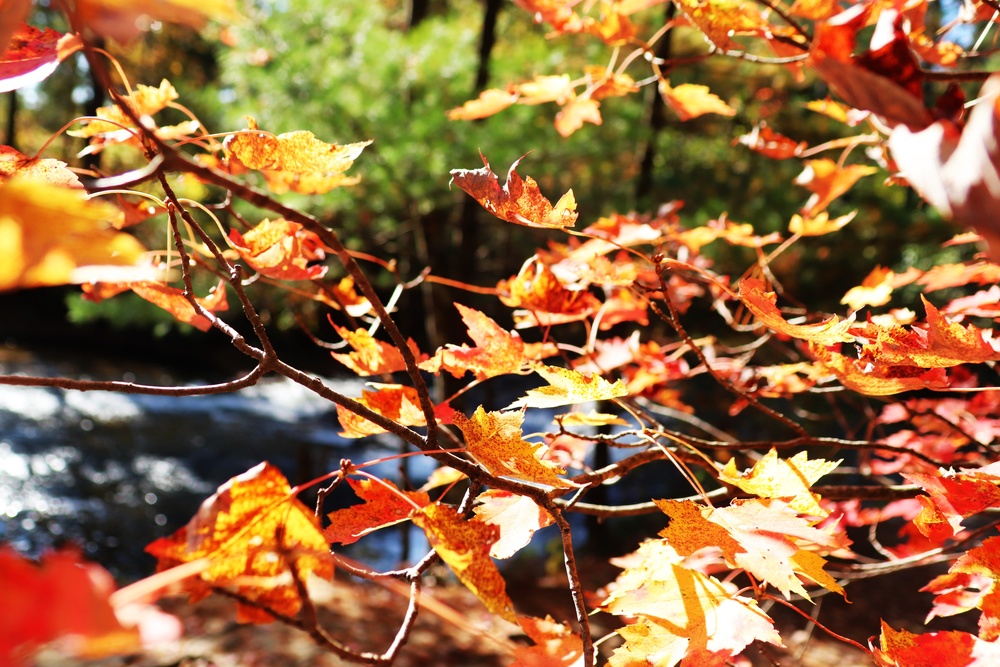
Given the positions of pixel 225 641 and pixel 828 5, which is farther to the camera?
pixel 225 641

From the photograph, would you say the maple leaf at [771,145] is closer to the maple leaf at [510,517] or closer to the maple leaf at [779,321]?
the maple leaf at [779,321]

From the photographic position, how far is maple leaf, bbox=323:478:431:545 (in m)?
0.45

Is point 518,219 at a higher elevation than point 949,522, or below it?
higher

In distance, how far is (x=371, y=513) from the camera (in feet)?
1.51

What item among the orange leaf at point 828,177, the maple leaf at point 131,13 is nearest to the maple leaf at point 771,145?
the orange leaf at point 828,177

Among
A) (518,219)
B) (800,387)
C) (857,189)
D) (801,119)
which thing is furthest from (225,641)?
(801,119)

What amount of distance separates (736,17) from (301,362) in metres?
6.70

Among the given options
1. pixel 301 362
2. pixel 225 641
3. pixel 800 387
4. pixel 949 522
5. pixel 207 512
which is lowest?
pixel 301 362

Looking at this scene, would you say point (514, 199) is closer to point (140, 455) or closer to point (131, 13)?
point (131, 13)

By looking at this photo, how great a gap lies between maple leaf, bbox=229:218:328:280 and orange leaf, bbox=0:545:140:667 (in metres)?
0.37

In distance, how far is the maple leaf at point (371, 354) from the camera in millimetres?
596

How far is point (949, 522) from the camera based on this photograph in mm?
506

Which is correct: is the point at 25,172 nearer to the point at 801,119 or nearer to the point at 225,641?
the point at 225,641

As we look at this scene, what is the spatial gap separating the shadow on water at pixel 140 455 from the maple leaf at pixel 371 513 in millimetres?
3327
